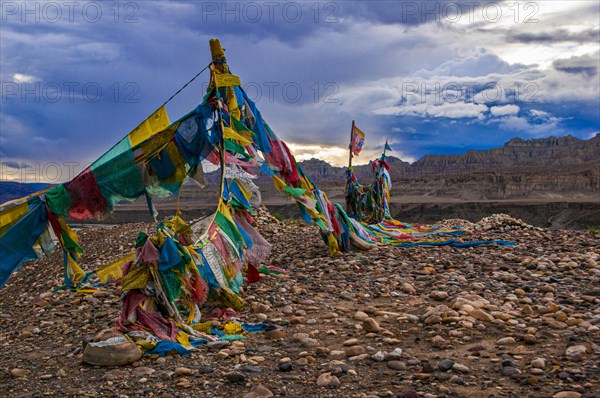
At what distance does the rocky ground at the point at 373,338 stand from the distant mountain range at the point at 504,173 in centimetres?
4191

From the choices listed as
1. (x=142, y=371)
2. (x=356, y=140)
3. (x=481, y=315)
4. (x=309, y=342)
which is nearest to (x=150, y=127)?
(x=142, y=371)

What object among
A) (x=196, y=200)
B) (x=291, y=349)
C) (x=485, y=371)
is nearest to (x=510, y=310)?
(x=485, y=371)

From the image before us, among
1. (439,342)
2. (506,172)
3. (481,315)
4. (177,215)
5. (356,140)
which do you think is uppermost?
(506,172)

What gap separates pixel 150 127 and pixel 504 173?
90314mm

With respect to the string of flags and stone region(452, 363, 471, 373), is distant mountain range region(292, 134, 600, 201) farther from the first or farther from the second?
stone region(452, 363, 471, 373)

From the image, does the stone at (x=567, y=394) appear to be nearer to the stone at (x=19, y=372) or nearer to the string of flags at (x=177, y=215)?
the string of flags at (x=177, y=215)

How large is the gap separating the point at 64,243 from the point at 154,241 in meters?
1.55

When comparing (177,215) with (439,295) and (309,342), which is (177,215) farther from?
(439,295)

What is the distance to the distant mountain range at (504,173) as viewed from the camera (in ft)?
267

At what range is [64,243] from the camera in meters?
7.02

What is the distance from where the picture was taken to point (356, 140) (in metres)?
18.0

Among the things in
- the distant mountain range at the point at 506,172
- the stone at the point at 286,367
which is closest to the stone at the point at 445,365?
the stone at the point at 286,367

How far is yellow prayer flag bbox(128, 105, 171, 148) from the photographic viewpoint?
7.86 m

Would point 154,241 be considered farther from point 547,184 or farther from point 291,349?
point 547,184
